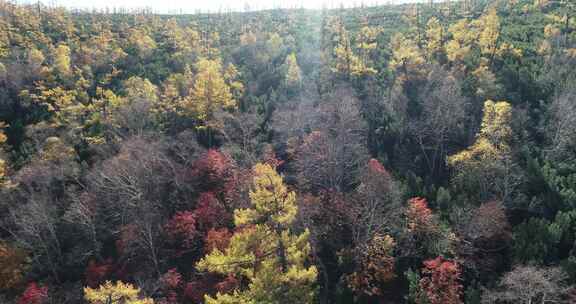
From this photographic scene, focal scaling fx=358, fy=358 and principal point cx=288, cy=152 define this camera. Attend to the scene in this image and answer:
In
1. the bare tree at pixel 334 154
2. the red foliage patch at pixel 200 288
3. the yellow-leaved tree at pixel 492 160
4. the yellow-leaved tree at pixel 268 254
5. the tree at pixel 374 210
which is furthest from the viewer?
the bare tree at pixel 334 154

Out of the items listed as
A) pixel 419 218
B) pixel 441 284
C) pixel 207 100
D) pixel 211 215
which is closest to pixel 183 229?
pixel 211 215

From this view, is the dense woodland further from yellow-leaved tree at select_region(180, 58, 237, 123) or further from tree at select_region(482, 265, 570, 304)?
yellow-leaved tree at select_region(180, 58, 237, 123)

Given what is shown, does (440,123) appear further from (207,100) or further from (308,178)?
(207,100)

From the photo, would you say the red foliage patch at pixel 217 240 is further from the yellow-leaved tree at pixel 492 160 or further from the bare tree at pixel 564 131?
the bare tree at pixel 564 131

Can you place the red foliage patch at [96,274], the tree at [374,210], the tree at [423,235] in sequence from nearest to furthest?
the tree at [423,235], the tree at [374,210], the red foliage patch at [96,274]

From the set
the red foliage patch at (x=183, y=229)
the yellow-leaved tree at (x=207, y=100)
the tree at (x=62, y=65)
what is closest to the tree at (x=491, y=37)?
the yellow-leaved tree at (x=207, y=100)

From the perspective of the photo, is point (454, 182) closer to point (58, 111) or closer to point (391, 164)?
point (391, 164)
